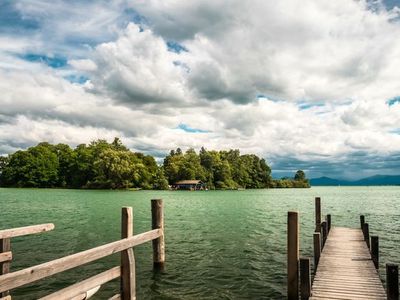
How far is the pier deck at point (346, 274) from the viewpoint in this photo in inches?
423

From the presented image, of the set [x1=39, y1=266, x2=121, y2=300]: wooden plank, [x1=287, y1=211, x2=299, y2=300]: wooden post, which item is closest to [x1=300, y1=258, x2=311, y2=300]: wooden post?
[x1=287, y1=211, x2=299, y2=300]: wooden post

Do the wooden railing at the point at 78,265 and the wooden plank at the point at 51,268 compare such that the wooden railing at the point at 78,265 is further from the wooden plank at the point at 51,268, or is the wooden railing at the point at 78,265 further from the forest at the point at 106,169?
the forest at the point at 106,169

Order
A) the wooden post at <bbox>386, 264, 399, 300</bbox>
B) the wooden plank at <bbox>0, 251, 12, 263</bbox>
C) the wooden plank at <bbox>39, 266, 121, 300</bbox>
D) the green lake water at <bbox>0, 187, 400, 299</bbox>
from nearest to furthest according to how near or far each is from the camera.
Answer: the wooden plank at <bbox>39, 266, 121, 300</bbox>, the wooden post at <bbox>386, 264, 399, 300</bbox>, the wooden plank at <bbox>0, 251, 12, 263</bbox>, the green lake water at <bbox>0, 187, 400, 299</bbox>

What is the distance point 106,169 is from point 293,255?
402 ft

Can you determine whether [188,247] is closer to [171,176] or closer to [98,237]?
[98,237]

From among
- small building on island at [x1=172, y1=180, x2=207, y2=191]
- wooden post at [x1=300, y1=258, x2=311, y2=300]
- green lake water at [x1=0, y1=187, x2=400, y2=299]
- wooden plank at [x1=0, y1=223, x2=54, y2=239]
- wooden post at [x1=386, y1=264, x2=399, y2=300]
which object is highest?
wooden plank at [x1=0, y1=223, x2=54, y2=239]

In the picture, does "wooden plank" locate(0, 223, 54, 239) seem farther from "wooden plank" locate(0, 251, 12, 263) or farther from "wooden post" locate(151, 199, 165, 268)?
"wooden post" locate(151, 199, 165, 268)

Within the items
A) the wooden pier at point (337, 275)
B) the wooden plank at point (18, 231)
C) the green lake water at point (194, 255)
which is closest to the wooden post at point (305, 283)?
the wooden pier at point (337, 275)

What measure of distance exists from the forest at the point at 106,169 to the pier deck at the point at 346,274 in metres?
113

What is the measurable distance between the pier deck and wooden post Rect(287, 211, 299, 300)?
23.5 inches

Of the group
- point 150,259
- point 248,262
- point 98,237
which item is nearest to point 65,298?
point 150,259

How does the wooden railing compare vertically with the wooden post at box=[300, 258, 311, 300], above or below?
above

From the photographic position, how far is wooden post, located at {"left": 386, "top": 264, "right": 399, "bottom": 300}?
8414 millimetres

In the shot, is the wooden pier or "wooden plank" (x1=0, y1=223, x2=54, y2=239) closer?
"wooden plank" (x1=0, y1=223, x2=54, y2=239)
